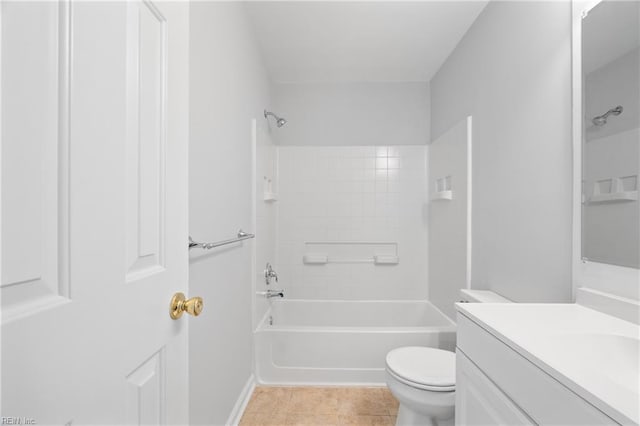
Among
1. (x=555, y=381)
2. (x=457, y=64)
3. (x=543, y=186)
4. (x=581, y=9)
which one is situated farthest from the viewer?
(x=457, y=64)

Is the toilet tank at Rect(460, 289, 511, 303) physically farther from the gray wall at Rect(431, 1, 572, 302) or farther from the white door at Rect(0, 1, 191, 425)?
the white door at Rect(0, 1, 191, 425)

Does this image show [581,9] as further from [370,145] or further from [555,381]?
[370,145]

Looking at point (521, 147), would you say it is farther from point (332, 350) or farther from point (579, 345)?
point (332, 350)

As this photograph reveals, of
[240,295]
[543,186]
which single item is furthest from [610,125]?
[240,295]

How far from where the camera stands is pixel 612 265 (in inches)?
38.5

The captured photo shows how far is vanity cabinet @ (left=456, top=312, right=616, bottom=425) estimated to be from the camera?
0.61 meters

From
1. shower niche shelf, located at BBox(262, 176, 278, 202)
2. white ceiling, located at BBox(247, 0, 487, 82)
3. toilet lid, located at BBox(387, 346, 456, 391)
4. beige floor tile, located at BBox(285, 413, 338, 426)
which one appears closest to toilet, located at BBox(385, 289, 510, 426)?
toilet lid, located at BBox(387, 346, 456, 391)

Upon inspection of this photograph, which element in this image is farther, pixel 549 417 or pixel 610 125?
pixel 610 125

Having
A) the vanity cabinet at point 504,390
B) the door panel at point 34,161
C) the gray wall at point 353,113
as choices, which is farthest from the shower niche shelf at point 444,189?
the door panel at point 34,161

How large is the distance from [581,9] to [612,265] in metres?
0.96

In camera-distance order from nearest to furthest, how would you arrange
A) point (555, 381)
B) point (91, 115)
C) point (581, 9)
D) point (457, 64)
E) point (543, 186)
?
point (91, 115), point (555, 381), point (581, 9), point (543, 186), point (457, 64)

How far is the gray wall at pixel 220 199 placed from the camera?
1.16 m

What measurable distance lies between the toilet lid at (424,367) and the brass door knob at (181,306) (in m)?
1.15

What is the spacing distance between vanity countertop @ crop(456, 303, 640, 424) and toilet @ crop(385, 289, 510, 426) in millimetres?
548
